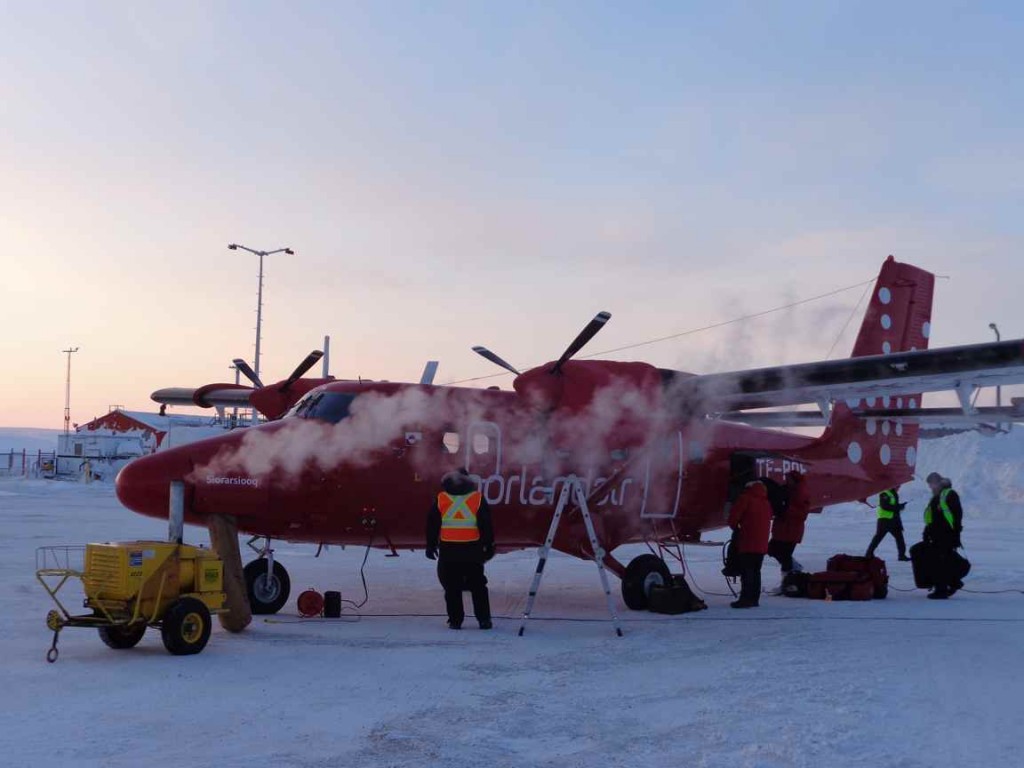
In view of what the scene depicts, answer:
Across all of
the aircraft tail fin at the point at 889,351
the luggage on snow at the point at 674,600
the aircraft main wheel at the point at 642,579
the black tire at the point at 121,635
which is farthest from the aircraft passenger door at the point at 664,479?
the black tire at the point at 121,635

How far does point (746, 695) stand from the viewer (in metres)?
7.37

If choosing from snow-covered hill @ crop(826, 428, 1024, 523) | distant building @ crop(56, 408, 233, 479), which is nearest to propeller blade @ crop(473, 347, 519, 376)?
snow-covered hill @ crop(826, 428, 1024, 523)

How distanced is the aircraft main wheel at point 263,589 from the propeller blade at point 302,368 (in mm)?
3227

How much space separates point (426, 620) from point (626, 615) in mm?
2709

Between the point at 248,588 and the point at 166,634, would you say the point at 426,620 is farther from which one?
the point at 166,634

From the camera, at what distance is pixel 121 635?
915cm

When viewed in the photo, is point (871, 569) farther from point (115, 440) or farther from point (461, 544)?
point (115, 440)

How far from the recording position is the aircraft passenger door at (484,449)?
12766 millimetres

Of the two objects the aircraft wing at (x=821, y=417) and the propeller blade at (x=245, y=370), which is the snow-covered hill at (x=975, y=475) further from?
the propeller blade at (x=245, y=370)

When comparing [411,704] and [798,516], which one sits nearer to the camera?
[411,704]

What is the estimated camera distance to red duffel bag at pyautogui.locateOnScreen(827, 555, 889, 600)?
14.3m

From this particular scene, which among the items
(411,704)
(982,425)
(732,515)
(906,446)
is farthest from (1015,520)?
(411,704)

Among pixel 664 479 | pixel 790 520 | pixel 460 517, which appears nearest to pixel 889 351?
pixel 790 520

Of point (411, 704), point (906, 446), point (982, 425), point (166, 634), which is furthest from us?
point (906, 446)
